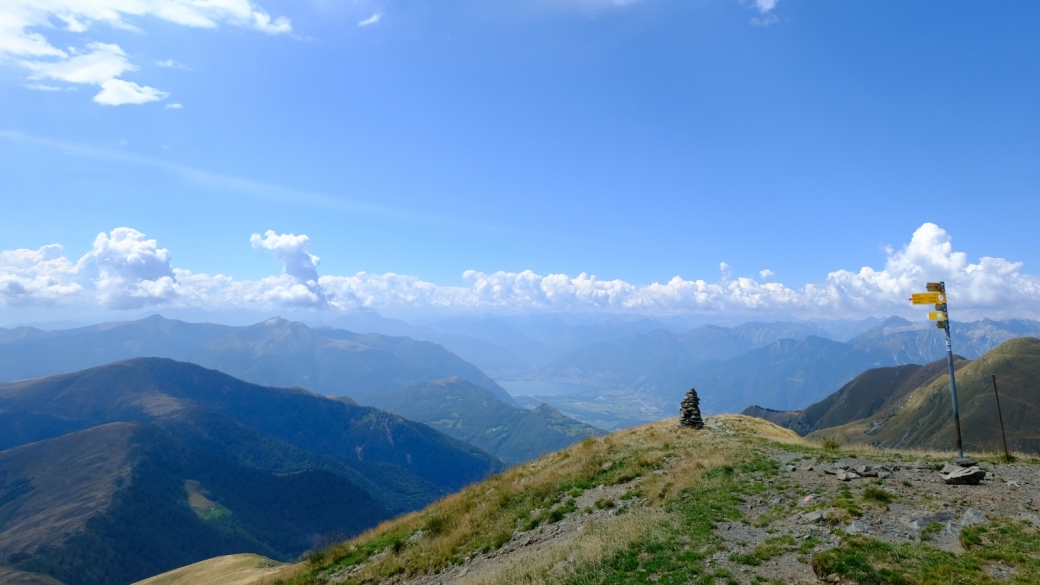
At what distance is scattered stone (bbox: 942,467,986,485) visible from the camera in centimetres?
1500

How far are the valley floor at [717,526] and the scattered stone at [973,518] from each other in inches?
1.7

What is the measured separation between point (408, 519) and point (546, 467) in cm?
749

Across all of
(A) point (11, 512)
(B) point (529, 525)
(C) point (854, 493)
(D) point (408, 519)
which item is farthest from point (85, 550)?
(C) point (854, 493)

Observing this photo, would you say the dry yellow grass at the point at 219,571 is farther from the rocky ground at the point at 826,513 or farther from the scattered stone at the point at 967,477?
the scattered stone at the point at 967,477

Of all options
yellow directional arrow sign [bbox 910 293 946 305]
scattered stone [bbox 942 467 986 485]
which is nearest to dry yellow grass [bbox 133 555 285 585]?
scattered stone [bbox 942 467 986 485]

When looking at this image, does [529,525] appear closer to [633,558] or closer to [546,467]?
[633,558]

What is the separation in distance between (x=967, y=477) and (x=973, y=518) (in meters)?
4.34

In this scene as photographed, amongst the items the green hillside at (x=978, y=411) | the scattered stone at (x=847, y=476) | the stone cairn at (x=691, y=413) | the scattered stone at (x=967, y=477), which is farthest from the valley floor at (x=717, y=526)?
the green hillside at (x=978, y=411)

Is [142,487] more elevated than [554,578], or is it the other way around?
[554,578]

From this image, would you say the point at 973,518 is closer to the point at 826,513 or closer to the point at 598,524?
the point at 826,513

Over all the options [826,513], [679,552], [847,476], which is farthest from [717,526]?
[847,476]

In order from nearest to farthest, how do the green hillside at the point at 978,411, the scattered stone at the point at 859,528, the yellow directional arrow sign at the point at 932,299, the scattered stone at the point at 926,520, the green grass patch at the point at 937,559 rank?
the green grass patch at the point at 937,559
the scattered stone at the point at 859,528
the scattered stone at the point at 926,520
the yellow directional arrow sign at the point at 932,299
the green hillside at the point at 978,411

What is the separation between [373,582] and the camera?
55.3 ft

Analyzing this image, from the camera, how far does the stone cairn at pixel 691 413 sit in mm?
31000
